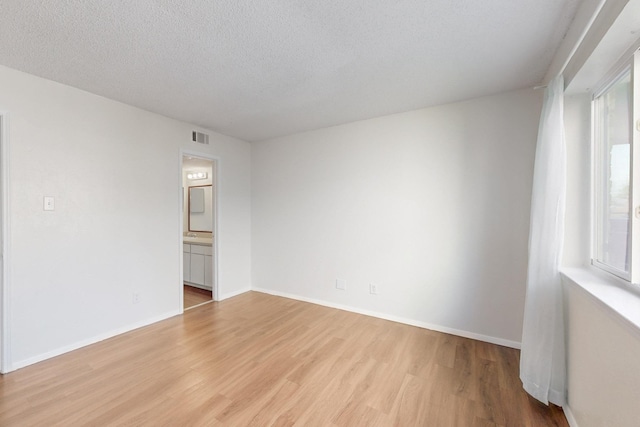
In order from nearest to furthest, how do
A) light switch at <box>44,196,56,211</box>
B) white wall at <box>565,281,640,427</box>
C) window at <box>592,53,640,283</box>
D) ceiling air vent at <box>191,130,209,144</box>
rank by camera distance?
white wall at <box>565,281,640,427</box>
window at <box>592,53,640,283</box>
light switch at <box>44,196,56,211</box>
ceiling air vent at <box>191,130,209,144</box>

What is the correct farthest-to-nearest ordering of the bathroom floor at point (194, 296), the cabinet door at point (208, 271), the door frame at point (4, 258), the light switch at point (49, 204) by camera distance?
the cabinet door at point (208, 271) → the bathroom floor at point (194, 296) → the light switch at point (49, 204) → the door frame at point (4, 258)

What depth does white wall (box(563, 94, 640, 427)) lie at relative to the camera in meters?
1.08

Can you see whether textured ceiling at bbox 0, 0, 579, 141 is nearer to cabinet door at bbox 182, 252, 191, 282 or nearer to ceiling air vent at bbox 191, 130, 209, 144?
ceiling air vent at bbox 191, 130, 209, 144

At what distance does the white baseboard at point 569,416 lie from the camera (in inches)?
61.5

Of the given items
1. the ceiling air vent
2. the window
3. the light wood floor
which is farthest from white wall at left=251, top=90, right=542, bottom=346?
the ceiling air vent

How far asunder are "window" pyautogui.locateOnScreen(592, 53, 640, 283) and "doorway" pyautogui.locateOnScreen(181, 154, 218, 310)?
4.16 metres

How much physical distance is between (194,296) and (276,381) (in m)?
2.72

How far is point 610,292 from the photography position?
133cm

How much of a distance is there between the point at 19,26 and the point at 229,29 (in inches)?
53.4

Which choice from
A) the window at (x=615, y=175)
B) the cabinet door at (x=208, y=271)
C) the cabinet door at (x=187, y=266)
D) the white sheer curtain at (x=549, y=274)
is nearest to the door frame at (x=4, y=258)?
the cabinet door at (x=208, y=271)

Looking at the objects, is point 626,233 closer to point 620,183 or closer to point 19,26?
point 620,183

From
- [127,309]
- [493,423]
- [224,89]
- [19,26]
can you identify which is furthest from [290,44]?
[127,309]

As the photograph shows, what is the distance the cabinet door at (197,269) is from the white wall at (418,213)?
1295 mm

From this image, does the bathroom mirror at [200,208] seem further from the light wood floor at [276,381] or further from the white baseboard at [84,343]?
the light wood floor at [276,381]
